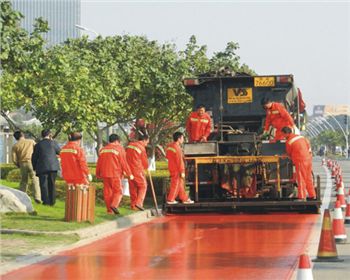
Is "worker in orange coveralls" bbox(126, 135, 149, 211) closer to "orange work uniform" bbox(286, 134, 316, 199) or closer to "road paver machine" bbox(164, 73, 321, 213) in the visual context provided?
"road paver machine" bbox(164, 73, 321, 213)

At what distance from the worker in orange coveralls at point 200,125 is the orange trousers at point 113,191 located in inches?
109

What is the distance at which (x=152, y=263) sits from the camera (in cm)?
1312

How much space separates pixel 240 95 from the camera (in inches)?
923

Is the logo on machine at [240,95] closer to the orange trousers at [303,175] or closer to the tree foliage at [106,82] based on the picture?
the orange trousers at [303,175]

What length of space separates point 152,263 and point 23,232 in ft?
12.3

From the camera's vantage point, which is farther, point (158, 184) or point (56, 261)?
point (158, 184)

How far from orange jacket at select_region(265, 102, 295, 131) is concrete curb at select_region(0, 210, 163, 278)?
11.1 feet

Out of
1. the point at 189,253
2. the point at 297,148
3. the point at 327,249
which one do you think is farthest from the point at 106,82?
the point at 327,249

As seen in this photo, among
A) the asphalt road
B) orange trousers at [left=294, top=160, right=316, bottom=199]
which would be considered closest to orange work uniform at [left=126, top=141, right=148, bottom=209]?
the asphalt road

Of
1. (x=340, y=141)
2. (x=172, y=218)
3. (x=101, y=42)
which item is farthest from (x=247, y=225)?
(x=340, y=141)

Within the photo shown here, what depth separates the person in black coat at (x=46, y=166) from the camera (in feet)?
70.3

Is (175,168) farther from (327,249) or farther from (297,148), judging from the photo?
(327,249)

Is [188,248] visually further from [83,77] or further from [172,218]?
[83,77]

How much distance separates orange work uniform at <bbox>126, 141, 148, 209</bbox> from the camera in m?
22.3
